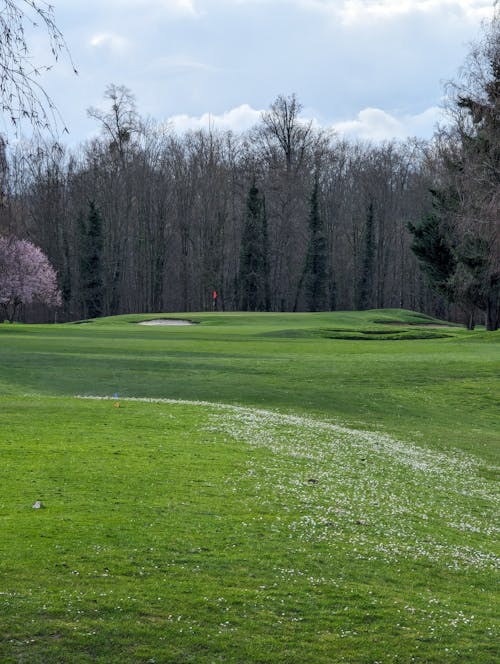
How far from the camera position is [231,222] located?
94312 millimetres

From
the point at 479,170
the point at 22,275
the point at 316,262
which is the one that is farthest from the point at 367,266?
the point at 479,170

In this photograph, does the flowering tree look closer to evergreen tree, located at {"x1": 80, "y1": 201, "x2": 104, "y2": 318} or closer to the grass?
evergreen tree, located at {"x1": 80, "y1": 201, "x2": 104, "y2": 318}

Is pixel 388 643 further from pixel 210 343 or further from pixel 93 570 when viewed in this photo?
pixel 210 343

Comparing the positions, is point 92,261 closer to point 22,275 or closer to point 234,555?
point 22,275

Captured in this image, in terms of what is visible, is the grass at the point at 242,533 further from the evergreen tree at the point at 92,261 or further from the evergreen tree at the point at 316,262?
the evergreen tree at the point at 316,262

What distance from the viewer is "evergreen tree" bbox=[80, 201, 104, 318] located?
83.9 m

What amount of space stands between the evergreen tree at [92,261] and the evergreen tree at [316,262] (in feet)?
76.7

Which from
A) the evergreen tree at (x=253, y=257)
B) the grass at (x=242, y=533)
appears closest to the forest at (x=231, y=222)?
the evergreen tree at (x=253, y=257)

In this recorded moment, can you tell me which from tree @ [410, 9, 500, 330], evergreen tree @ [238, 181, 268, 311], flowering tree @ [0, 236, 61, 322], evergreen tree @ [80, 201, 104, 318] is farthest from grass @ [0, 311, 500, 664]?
evergreen tree @ [238, 181, 268, 311]

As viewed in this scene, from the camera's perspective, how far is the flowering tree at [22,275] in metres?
72.2

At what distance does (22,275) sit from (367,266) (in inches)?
1558

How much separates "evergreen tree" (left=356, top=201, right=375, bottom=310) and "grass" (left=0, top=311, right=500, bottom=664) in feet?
229

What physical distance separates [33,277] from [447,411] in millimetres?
59047

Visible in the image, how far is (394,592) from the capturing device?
7.12 m
